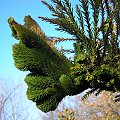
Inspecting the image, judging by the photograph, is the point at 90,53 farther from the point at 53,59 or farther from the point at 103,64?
the point at 53,59

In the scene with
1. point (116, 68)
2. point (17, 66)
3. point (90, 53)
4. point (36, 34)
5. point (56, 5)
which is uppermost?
point (56, 5)

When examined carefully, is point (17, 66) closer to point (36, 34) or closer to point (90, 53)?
point (36, 34)

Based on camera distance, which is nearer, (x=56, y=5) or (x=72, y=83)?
Answer: (x=72, y=83)

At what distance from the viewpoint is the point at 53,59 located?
68.8 inches

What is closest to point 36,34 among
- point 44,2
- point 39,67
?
point 39,67

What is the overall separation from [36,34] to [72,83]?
344 millimetres

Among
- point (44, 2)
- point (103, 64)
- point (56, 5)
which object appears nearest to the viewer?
point (103, 64)

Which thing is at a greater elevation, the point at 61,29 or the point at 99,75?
the point at 61,29

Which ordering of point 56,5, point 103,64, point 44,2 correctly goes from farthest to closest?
point 44,2 < point 56,5 < point 103,64

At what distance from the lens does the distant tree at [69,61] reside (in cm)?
171

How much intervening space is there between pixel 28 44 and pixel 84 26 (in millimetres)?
335

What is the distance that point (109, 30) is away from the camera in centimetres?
177

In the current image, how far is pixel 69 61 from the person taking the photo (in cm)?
179

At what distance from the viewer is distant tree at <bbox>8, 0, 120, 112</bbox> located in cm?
171
